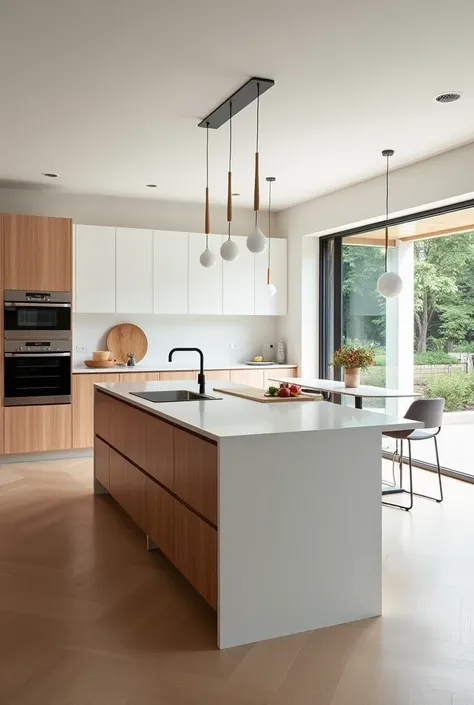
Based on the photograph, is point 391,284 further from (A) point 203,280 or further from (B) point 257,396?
(A) point 203,280

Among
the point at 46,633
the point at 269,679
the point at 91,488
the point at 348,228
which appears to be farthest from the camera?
the point at 348,228

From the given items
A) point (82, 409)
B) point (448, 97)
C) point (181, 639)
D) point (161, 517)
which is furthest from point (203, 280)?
point (181, 639)

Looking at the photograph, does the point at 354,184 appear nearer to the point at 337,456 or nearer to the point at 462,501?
the point at 462,501

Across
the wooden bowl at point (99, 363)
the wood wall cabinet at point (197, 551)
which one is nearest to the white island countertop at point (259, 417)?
the wood wall cabinet at point (197, 551)

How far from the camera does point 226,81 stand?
375cm

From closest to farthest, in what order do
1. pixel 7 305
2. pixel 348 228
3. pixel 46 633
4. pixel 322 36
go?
pixel 46 633 < pixel 322 36 < pixel 7 305 < pixel 348 228

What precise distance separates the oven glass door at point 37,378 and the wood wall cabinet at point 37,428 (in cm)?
8

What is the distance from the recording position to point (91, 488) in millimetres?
5320

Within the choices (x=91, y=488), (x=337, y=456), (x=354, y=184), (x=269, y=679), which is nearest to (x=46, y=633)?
(x=269, y=679)

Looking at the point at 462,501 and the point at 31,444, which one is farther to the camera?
the point at 31,444

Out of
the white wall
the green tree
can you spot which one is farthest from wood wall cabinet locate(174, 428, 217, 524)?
the white wall

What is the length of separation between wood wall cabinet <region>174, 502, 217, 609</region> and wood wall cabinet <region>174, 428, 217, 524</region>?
0.07m

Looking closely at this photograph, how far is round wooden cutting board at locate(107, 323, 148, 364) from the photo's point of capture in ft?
23.4

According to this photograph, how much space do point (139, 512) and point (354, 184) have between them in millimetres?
3939
